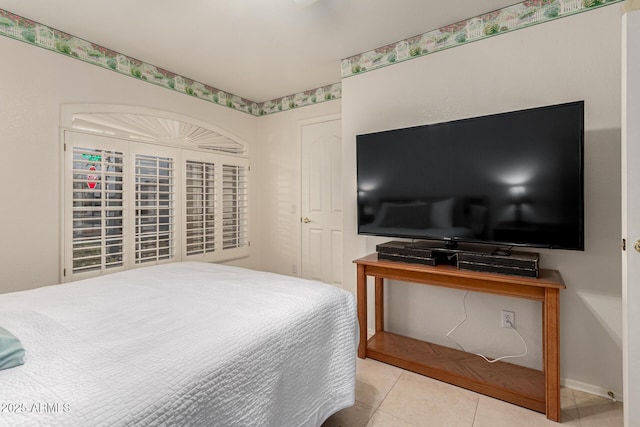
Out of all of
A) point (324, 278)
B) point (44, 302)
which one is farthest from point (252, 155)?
point (44, 302)

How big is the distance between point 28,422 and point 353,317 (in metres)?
1.22

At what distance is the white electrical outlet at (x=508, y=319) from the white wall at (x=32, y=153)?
10.8 feet

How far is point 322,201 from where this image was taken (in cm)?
338

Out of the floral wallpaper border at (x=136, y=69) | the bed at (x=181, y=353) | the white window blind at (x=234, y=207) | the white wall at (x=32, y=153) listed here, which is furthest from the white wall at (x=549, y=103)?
the white wall at (x=32, y=153)

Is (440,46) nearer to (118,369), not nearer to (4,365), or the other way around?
(118,369)

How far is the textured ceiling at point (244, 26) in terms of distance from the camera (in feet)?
6.39

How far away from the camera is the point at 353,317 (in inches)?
61.2

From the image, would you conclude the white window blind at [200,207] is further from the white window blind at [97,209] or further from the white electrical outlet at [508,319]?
the white electrical outlet at [508,319]

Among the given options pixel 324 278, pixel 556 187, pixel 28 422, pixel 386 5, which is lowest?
pixel 324 278

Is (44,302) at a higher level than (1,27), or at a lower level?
lower

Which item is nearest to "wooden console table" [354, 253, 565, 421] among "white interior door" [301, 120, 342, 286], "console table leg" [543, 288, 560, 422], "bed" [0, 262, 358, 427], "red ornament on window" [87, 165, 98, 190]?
"console table leg" [543, 288, 560, 422]

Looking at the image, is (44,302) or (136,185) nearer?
(44,302)

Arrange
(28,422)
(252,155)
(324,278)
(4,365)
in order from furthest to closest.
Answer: (252,155)
(324,278)
(4,365)
(28,422)

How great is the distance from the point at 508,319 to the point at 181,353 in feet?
6.83
